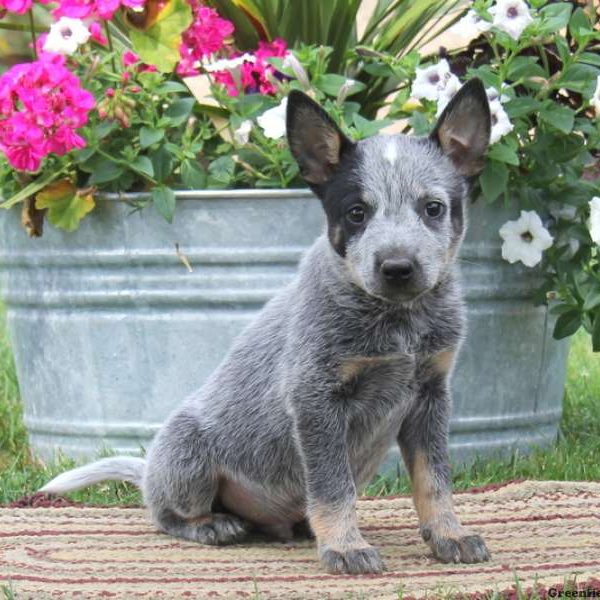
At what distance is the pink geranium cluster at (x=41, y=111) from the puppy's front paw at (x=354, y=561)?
151cm

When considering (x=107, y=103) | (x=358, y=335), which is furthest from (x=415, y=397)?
(x=107, y=103)

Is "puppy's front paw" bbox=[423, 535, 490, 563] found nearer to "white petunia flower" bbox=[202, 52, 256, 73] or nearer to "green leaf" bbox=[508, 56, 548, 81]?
"green leaf" bbox=[508, 56, 548, 81]

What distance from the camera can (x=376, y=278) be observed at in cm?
257

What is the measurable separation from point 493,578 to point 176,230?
156cm

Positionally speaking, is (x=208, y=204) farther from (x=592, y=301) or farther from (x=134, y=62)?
(x=592, y=301)

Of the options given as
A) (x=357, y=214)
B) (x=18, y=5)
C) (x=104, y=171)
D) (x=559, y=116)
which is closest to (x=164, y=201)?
(x=104, y=171)

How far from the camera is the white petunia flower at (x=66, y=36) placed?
3590 mm

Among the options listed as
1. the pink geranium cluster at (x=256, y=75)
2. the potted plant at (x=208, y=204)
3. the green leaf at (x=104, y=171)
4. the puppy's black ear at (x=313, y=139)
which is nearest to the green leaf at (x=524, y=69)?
the potted plant at (x=208, y=204)

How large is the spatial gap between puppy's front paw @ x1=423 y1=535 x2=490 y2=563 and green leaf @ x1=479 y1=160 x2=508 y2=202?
1154 millimetres

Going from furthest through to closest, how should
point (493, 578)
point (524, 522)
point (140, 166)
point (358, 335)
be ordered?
point (140, 166) → point (524, 522) → point (358, 335) → point (493, 578)

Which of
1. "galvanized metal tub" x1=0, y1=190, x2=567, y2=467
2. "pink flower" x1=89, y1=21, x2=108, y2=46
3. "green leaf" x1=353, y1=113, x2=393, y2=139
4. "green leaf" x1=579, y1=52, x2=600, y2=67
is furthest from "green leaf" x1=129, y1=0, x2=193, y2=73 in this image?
"green leaf" x1=579, y1=52, x2=600, y2=67

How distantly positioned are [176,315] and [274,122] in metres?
0.64

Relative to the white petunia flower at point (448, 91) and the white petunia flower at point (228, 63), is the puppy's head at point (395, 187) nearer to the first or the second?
the white petunia flower at point (448, 91)

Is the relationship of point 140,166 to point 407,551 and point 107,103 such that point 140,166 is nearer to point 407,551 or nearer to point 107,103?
point 107,103
